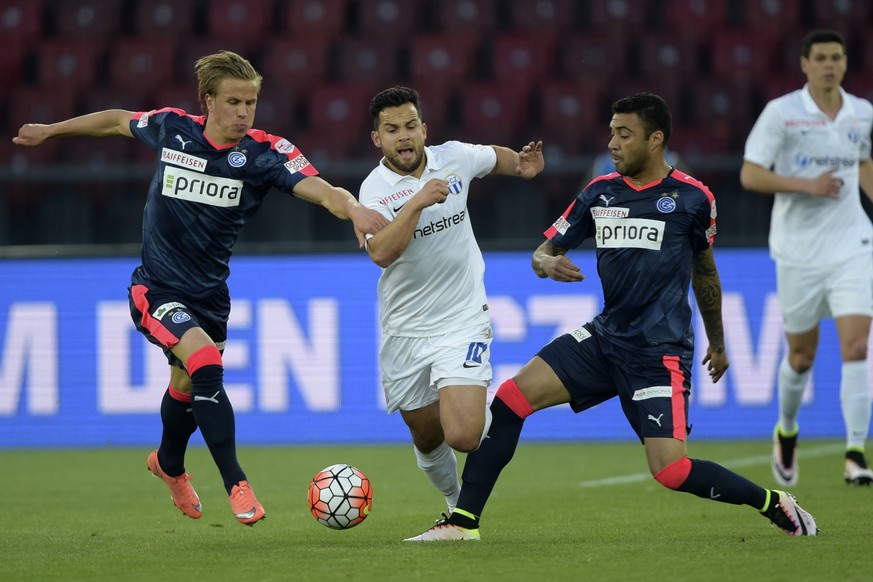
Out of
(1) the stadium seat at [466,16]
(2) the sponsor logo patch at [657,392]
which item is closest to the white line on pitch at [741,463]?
(2) the sponsor logo patch at [657,392]

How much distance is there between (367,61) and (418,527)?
27.6 ft

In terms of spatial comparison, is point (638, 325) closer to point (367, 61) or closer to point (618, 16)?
point (367, 61)

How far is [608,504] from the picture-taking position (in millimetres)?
7273

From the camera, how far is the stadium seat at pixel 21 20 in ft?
46.4

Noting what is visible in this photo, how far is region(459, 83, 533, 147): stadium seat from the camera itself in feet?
43.9

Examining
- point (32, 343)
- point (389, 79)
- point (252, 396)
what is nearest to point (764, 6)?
point (389, 79)

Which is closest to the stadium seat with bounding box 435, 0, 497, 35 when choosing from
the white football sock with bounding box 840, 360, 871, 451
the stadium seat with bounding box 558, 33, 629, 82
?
the stadium seat with bounding box 558, 33, 629, 82

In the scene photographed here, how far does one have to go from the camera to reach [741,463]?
362 inches

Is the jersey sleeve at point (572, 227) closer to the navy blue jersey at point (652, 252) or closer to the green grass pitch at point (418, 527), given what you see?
the navy blue jersey at point (652, 252)

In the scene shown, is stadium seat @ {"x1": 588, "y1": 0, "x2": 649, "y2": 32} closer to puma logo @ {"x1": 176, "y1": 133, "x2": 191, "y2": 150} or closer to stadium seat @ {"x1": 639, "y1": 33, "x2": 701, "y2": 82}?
stadium seat @ {"x1": 639, "y1": 33, "x2": 701, "y2": 82}

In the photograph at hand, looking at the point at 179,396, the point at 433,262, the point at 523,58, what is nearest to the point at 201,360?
the point at 179,396

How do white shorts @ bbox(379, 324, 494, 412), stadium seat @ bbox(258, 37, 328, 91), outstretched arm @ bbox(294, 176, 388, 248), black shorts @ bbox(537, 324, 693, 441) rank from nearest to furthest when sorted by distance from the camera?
1. outstretched arm @ bbox(294, 176, 388, 248)
2. black shorts @ bbox(537, 324, 693, 441)
3. white shorts @ bbox(379, 324, 494, 412)
4. stadium seat @ bbox(258, 37, 328, 91)

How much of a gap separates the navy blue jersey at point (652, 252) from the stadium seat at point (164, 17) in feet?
31.0

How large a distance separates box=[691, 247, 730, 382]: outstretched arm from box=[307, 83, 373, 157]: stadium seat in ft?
24.7
